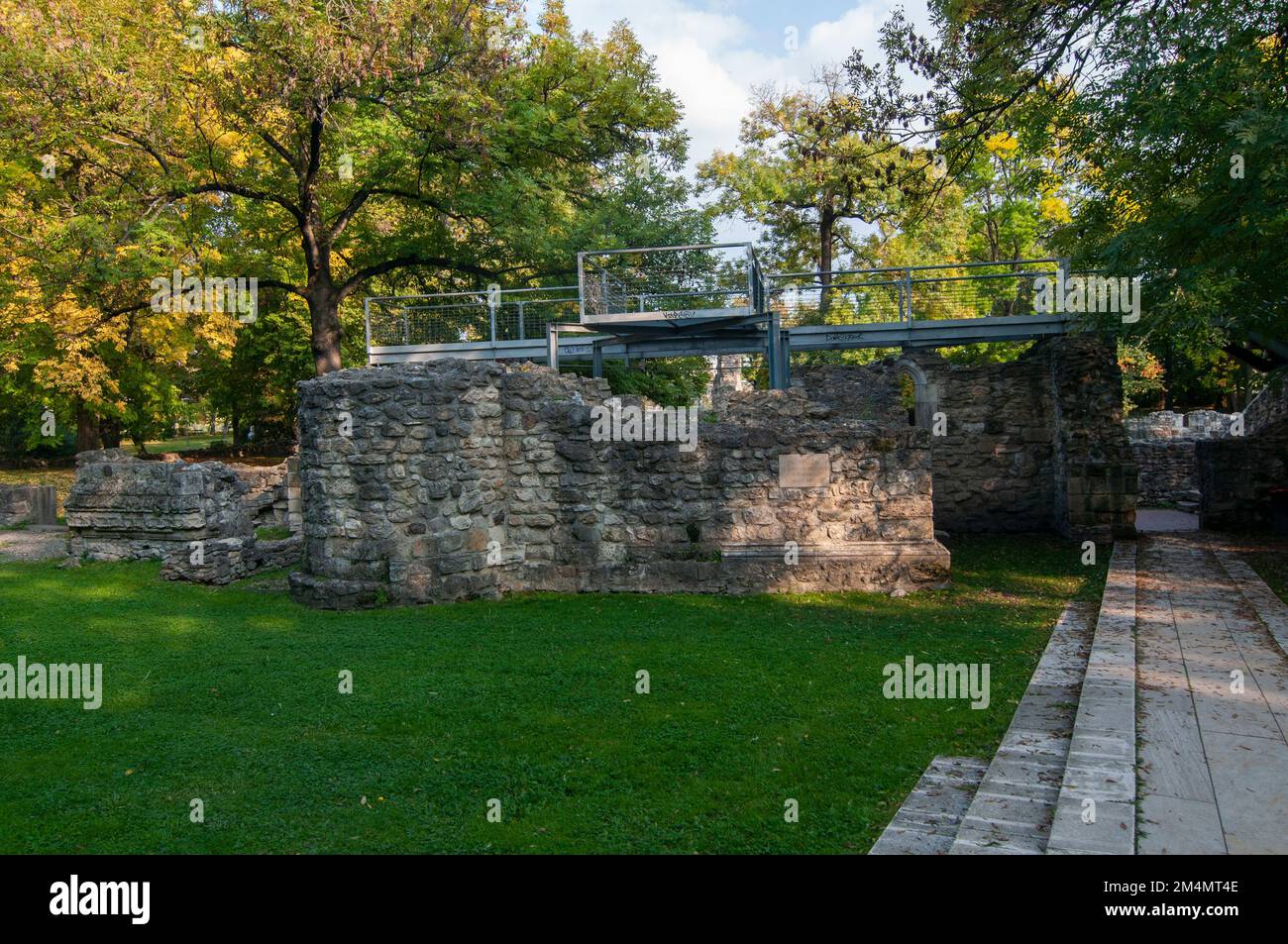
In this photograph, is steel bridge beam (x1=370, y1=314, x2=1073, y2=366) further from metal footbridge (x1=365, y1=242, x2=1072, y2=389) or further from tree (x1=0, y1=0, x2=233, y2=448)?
tree (x1=0, y1=0, x2=233, y2=448)

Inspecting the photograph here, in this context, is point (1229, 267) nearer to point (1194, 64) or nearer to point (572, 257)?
point (1194, 64)

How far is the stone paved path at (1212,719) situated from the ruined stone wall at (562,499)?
294 centimetres

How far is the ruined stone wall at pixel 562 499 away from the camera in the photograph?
33.8 feet

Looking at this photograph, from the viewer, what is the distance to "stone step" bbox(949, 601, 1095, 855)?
14.0ft

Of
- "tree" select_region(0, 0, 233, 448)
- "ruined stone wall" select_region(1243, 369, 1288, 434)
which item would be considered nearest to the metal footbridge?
"ruined stone wall" select_region(1243, 369, 1288, 434)

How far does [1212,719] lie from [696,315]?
35.0 ft

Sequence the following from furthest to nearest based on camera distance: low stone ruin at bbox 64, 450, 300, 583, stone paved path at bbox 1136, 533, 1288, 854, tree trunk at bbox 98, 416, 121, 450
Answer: tree trunk at bbox 98, 416, 121, 450
low stone ruin at bbox 64, 450, 300, 583
stone paved path at bbox 1136, 533, 1288, 854

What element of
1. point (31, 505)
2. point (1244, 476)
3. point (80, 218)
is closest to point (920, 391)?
point (1244, 476)

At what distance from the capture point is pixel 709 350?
54.7 feet

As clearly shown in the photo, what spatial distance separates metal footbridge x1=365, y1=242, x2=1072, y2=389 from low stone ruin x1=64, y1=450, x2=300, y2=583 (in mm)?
6277

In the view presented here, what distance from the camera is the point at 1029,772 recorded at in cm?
515

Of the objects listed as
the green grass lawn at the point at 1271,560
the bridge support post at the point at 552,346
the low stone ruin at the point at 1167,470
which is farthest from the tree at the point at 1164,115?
the low stone ruin at the point at 1167,470

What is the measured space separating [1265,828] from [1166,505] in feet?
64.2

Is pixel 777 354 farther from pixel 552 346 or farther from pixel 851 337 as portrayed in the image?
pixel 552 346
